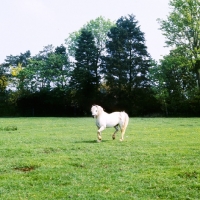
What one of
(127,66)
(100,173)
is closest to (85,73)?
(127,66)

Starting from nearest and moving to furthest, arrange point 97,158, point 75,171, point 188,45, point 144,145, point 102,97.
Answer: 1. point 75,171
2. point 97,158
3. point 144,145
4. point 188,45
5. point 102,97

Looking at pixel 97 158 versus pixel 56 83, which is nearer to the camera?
pixel 97 158

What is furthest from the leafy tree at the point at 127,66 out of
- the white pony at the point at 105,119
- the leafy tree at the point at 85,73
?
the white pony at the point at 105,119

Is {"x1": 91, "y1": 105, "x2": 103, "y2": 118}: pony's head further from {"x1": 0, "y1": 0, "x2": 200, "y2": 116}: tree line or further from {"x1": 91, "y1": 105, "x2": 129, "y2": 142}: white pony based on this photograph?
{"x1": 0, "y1": 0, "x2": 200, "y2": 116}: tree line

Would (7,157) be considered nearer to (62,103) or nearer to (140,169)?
(140,169)

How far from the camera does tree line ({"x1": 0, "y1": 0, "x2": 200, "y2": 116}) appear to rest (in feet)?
172

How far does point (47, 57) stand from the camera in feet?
235

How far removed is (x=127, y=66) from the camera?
58969 mm

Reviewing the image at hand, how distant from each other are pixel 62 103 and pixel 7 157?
172ft

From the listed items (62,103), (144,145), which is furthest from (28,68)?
(144,145)

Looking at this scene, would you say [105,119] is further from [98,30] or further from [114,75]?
[98,30]

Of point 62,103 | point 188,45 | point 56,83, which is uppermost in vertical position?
point 188,45

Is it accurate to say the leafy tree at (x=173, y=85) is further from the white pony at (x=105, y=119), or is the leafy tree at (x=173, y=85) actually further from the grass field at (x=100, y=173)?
the grass field at (x=100, y=173)

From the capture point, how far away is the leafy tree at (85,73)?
60.5 metres
